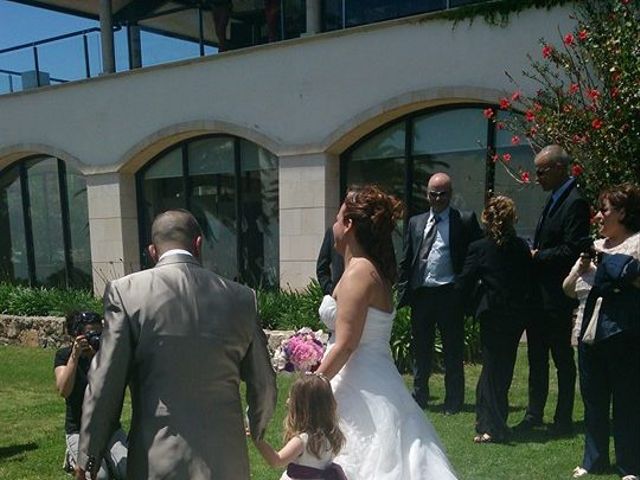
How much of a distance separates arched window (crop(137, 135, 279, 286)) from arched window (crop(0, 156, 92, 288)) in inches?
82.9

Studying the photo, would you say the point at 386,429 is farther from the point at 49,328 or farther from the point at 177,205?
the point at 177,205

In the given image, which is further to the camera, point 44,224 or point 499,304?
point 44,224

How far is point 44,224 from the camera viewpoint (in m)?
Answer: 15.5

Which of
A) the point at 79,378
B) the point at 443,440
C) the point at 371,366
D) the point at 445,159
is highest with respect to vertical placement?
the point at 445,159

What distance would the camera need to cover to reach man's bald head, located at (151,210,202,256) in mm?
2736

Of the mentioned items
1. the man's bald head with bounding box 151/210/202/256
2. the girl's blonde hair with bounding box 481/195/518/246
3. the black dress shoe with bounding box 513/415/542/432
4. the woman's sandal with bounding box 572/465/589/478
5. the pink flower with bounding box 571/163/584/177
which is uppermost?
the pink flower with bounding box 571/163/584/177

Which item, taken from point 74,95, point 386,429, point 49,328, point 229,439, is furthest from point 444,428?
point 74,95

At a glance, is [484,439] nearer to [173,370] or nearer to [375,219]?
[375,219]

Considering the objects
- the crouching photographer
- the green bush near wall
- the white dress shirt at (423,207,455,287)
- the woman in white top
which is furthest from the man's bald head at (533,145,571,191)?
the crouching photographer

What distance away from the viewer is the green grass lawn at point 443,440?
14.7 ft

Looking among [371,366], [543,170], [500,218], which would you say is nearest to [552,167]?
[543,170]

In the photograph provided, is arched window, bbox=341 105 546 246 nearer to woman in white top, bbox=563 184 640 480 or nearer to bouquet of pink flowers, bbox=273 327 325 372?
woman in white top, bbox=563 184 640 480

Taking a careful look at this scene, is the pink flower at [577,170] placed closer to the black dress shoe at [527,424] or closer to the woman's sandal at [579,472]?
the black dress shoe at [527,424]

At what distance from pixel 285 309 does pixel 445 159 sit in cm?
346
